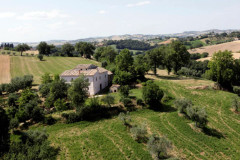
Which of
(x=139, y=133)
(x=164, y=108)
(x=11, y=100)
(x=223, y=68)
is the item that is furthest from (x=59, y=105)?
(x=223, y=68)

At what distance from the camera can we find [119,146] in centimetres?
2817

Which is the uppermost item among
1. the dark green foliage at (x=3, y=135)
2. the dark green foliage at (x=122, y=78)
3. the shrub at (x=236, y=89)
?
the dark green foliage at (x=122, y=78)

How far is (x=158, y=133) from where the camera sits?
31.9 m

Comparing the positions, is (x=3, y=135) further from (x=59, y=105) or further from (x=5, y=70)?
(x=5, y=70)

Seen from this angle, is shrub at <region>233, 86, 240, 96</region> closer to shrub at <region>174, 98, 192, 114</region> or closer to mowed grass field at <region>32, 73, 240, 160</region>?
mowed grass field at <region>32, 73, 240, 160</region>

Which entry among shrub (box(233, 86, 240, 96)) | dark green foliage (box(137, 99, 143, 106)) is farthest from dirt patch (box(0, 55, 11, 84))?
shrub (box(233, 86, 240, 96))

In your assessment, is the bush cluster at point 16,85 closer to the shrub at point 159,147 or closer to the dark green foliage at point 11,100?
the dark green foliage at point 11,100

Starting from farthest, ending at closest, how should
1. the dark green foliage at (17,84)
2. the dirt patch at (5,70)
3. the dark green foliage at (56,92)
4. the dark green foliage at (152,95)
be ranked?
the dirt patch at (5,70) → the dark green foliage at (17,84) → the dark green foliage at (56,92) → the dark green foliage at (152,95)

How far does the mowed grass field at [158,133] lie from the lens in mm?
26547

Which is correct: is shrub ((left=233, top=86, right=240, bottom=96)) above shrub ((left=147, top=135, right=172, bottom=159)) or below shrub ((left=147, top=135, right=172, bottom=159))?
above

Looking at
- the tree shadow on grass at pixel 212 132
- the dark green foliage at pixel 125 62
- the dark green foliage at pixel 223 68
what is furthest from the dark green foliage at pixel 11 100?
the dark green foliage at pixel 223 68

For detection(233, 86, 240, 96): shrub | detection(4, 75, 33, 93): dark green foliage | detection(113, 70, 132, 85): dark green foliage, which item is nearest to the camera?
detection(233, 86, 240, 96): shrub

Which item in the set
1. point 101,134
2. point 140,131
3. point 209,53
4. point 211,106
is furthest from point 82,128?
point 209,53

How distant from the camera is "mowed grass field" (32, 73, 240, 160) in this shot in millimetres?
26547
